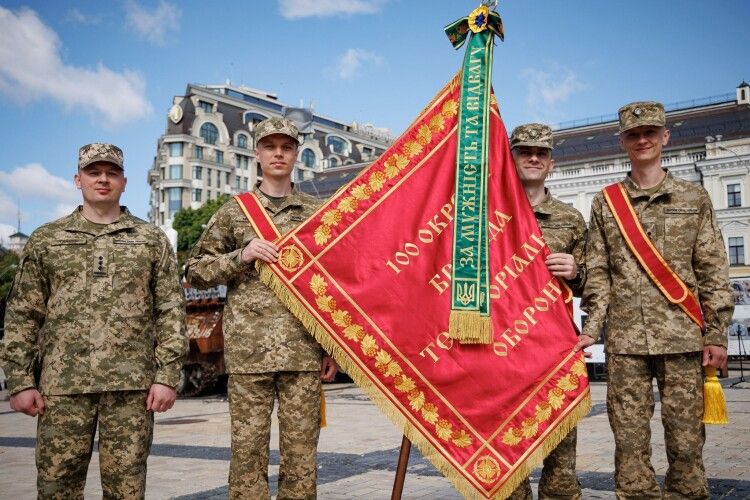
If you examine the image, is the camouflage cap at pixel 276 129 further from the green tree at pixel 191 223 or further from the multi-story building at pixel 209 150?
the multi-story building at pixel 209 150

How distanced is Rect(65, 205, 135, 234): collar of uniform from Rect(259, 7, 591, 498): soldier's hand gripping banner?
0.79m

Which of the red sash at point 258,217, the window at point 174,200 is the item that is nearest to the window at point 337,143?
the window at point 174,200

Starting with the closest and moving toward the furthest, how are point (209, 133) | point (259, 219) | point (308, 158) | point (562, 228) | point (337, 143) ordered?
1. point (259, 219)
2. point (562, 228)
3. point (209, 133)
4. point (308, 158)
5. point (337, 143)

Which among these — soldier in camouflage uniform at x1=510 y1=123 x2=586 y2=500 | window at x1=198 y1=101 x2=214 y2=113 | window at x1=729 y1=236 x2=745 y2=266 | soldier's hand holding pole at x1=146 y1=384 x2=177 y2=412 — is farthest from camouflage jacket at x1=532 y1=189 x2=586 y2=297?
window at x1=198 y1=101 x2=214 y2=113

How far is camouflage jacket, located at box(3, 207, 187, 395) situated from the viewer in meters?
3.61

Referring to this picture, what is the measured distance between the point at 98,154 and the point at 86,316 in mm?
850

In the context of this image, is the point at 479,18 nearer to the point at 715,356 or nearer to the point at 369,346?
the point at 369,346

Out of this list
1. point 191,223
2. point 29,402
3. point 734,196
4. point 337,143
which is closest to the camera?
point 29,402

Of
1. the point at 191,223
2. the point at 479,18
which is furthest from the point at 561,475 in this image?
the point at 191,223

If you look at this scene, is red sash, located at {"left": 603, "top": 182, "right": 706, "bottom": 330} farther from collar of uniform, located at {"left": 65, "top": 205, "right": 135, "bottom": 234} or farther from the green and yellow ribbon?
collar of uniform, located at {"left": 65, "top": 205, "right": 135, "bottom": 234}

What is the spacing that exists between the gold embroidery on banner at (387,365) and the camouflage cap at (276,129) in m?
0.88

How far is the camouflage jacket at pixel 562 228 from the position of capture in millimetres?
4285

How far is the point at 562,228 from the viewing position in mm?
4309

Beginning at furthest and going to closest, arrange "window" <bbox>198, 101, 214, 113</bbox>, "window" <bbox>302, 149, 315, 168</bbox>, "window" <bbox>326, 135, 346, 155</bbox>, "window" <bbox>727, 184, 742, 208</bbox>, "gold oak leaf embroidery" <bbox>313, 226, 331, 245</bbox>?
"window" <bbox>326, 135, 346, 155</bbox>
"window" <bbox>302, 149, 315, 168</bbox>
"window" <bbox>198, 101, 214, 113</bbox>
"window" <bbox>727, 184, 742, 208</bbox>
"gold oak leaf embroidery" <bbox>313, 226, 331, 245</bbox>
